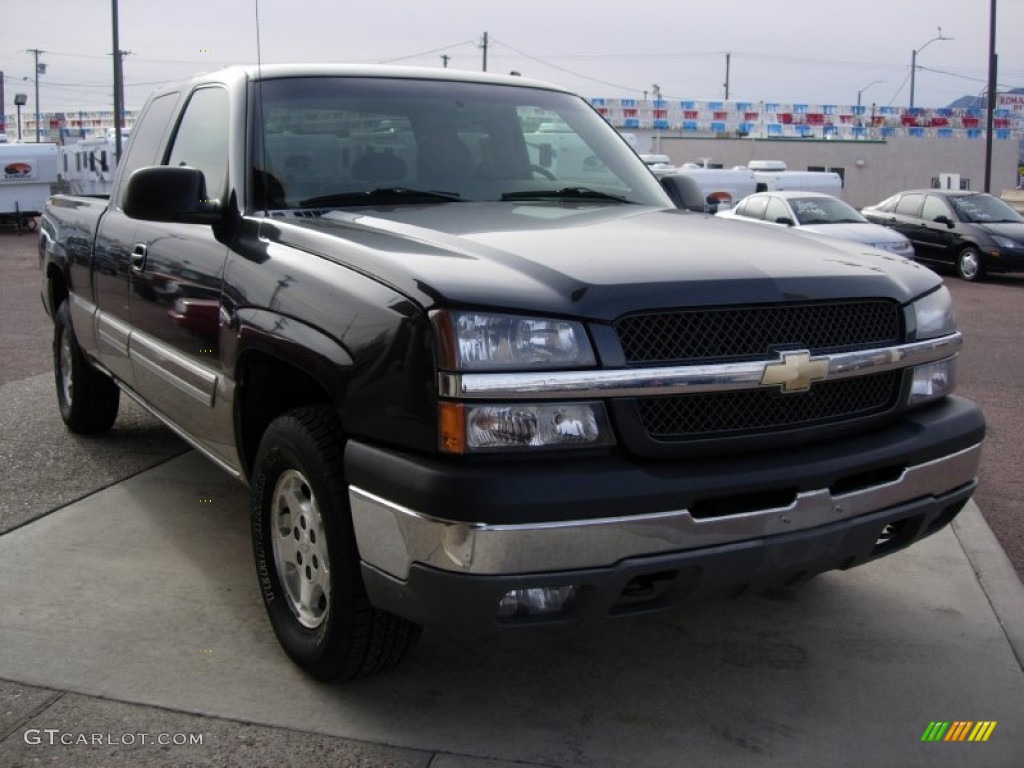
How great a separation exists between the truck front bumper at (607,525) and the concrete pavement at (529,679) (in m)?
0.48

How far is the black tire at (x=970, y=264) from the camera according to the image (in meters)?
19.0

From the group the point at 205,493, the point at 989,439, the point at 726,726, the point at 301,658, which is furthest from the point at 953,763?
the point at 989,439

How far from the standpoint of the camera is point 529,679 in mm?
3623

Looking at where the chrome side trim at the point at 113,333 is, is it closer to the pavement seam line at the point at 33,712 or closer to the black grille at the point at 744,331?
the pavement seam line at the point at 33,712

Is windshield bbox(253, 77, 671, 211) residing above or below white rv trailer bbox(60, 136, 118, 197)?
below

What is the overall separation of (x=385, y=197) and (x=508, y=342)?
1428mm

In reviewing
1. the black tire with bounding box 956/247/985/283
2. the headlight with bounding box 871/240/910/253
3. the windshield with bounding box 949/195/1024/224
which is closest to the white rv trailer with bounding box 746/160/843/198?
the windshield with bounding box 949/195/1024/224

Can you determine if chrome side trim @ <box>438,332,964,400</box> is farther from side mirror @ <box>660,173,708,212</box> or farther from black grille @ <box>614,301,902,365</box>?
side mirror @ <box>660,173,708,212</box>

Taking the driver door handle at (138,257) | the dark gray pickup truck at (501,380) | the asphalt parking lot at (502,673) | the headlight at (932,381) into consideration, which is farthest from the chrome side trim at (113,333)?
the headlight at (932,381)

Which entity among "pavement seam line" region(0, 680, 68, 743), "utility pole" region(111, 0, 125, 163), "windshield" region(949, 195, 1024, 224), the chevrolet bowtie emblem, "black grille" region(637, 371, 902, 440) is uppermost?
"utility pole" region(111, 0, 125, 163)

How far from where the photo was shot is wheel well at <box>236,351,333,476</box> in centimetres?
363

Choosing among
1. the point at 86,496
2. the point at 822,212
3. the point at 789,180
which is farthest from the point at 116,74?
the point at 86,496

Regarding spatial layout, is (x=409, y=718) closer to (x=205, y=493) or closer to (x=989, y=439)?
(x=205, y=493)

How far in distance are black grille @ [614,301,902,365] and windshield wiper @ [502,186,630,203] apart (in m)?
1.41
